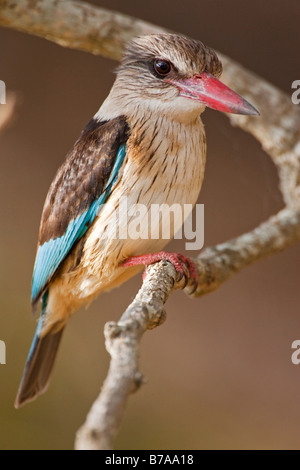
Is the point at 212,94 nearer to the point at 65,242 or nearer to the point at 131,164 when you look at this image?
the point at 131,164

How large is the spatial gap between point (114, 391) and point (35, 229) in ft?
6.14

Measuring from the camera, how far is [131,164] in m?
1.53

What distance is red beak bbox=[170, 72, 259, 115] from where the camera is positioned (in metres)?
1.28

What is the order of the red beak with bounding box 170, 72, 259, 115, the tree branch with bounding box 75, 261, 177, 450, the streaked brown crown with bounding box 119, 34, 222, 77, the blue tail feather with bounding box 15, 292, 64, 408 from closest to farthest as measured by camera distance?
1. the tree branch with bounding box 75, 261, 177, 450
2. the red beak with bounding box 170, 72, 259, 115
3. the streaked brown crown with bounding box 119, 34, 222, 77
4. the blue tail feather with bounding box 15, 292, 64, 408

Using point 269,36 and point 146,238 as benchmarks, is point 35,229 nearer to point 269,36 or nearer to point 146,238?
point 146,238

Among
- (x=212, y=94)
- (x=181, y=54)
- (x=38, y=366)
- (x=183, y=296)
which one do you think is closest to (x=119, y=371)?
(x=212, y=94)

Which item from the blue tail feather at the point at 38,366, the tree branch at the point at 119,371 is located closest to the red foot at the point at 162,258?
the tree branch at the point at 119,371

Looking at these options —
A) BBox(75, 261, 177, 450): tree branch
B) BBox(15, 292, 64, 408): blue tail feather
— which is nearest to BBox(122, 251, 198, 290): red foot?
BBox(75, 261, 177, 450): tree branch

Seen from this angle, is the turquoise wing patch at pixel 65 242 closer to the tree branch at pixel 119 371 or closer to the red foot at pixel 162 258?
the red foot at pixel 162 258

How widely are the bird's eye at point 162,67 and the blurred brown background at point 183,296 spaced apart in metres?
0.80

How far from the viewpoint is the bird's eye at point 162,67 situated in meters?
1.47

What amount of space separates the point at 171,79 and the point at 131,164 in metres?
0.23

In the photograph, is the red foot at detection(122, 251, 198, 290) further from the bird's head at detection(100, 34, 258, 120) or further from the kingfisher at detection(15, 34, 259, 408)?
the bird's head at detection(100, 34, 258, 120)

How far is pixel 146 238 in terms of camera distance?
5.27 ft
